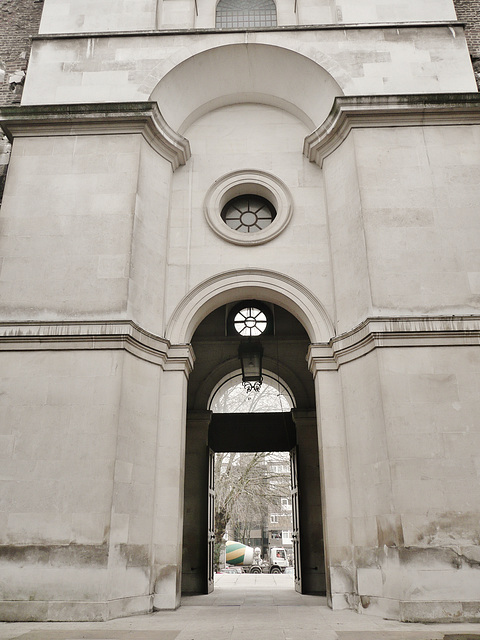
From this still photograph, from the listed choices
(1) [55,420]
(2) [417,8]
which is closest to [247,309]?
(1) [55,420]

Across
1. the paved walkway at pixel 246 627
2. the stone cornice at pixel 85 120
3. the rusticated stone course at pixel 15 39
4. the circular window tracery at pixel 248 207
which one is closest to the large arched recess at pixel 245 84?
the stone cornice at pixel 85 120

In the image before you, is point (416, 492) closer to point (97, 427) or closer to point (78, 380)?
point (97, 427)

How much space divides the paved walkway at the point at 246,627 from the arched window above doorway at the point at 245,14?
506 inches

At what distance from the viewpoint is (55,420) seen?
348 inches

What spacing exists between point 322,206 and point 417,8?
5457mm

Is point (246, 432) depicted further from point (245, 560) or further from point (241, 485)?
point (245, 560)

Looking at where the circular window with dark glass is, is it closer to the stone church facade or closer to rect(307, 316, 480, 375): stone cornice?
the stone church facade

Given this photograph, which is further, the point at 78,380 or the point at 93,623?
the point at 78,380

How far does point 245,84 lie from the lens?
12.3 metres

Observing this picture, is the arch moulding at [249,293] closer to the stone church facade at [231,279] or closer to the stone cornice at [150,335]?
the stone church facade at [231,279]

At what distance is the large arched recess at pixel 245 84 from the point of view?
38.5 ft

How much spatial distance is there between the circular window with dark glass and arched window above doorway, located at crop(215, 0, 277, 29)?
4.77 metres

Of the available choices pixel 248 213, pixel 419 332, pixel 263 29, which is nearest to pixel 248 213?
pixel 248 213

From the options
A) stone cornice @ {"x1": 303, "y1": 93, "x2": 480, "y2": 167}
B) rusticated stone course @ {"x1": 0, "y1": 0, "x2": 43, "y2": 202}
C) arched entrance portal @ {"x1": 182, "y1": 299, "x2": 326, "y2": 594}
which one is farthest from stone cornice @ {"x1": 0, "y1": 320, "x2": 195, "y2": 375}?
stone cornice @ {"x1": 303, "y1": 93, "x2": 480, "y2": 167}
